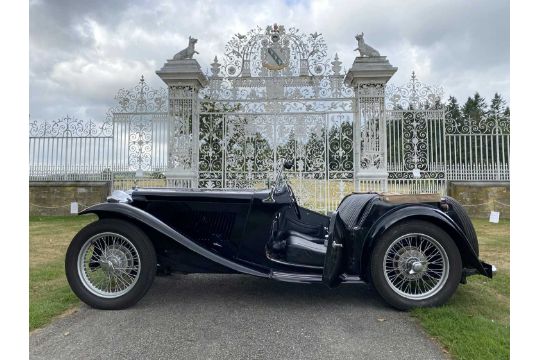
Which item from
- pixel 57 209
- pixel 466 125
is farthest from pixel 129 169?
pixel 466 125

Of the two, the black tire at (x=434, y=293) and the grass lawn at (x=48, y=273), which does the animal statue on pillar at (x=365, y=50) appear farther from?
the grass lawn at (x=48, y=273)

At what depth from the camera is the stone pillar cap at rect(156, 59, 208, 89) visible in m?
9.06

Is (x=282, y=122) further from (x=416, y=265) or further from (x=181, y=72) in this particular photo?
(x=416, y=265)

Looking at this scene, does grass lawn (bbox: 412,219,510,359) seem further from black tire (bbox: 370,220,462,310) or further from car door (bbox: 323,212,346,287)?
car door (bbox: 323,212,346,287)

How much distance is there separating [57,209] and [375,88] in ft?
29.3

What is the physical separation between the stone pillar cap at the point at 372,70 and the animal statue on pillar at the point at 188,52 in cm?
385

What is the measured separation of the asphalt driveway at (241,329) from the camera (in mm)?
2443

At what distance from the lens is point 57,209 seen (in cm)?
1032

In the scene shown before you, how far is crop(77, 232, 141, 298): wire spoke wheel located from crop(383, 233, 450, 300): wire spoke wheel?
217cm

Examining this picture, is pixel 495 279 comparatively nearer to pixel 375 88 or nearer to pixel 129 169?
pixel 375 88

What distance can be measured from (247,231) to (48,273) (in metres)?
2.74

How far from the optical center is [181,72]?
29.7ft

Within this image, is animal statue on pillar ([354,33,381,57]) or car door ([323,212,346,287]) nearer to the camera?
car door ([323,212,346,287])

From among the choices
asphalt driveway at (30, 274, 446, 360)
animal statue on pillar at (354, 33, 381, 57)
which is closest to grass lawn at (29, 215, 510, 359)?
asphalt driveway at (30, 274, 446, 360)
